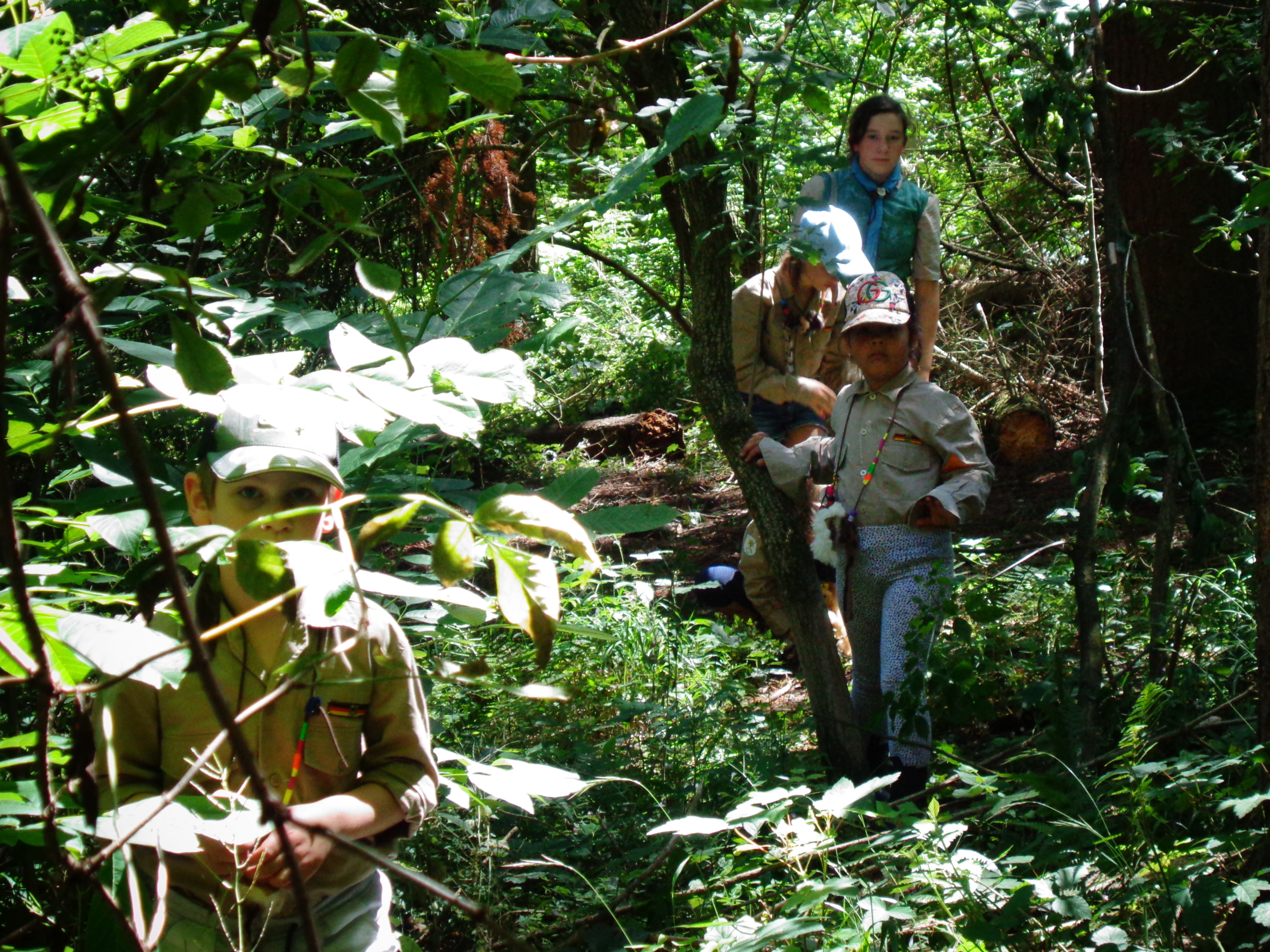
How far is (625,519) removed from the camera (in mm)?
1619

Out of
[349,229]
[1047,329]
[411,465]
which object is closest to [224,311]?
[411,465]

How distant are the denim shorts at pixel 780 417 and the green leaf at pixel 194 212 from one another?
346 centimetres

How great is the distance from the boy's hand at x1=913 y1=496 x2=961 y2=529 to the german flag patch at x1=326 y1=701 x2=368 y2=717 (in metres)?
2.27

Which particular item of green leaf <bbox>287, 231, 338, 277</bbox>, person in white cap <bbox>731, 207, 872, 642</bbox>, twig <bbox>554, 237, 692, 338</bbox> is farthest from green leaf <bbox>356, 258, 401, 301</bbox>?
person in white cap <bbox>731, 207, 872, 642</bbox>

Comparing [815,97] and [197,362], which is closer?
[197,362]

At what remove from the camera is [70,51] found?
112cm

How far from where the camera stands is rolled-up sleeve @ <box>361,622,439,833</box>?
1848 mm

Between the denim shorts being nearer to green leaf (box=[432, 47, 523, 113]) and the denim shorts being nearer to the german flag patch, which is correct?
the german flag patch

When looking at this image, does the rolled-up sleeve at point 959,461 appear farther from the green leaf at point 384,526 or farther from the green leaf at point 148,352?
the green leaf at point 384,526

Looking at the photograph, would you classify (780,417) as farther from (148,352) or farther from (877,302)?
(148,352)

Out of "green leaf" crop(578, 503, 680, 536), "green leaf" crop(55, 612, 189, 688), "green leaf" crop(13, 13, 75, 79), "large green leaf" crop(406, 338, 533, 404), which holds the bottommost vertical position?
"green leaf" crop(578, 503, 680, 536)

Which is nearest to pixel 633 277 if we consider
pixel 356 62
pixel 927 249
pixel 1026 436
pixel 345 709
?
pixel 345 709

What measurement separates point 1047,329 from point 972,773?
244 inches

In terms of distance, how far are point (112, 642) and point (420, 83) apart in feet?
1.87
